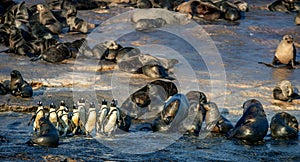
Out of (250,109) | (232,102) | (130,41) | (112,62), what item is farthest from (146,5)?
(250,109)

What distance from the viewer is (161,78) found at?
43.7 feet

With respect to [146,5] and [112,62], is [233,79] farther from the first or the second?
[146,5]

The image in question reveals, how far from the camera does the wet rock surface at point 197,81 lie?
8742 millimetres

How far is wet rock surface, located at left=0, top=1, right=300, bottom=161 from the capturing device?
8742 mm

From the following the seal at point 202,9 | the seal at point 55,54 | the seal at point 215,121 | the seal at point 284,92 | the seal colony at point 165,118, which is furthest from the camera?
the seal at point 202,9

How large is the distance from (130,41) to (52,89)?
452cm

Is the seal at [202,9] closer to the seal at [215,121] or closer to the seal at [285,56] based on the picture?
the seal at [285,56]

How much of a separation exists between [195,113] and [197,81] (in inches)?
98.3

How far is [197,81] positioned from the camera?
13.1 metres

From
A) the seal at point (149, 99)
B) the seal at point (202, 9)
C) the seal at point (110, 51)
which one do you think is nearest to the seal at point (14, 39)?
the seal at point (110, 51)

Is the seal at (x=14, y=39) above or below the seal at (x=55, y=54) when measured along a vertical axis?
above

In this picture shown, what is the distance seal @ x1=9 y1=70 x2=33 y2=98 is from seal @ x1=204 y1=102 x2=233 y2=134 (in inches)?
122

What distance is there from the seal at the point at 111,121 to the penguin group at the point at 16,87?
2.18 m

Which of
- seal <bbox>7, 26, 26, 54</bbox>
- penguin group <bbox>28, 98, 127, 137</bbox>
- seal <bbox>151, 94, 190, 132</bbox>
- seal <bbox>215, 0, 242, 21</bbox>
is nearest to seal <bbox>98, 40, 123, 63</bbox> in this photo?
seal <bbox>7, 26, 26, 54</bbox>
